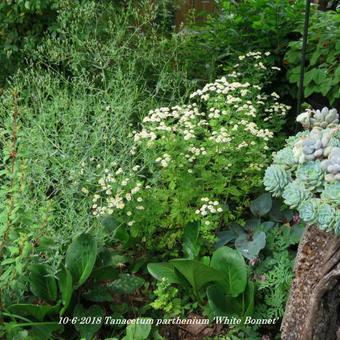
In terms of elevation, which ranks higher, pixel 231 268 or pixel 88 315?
pixel 231 268

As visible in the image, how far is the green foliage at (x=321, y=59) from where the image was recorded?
3.56 metres

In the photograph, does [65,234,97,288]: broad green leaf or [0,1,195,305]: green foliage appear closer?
[0,1,195,305]: green foliage

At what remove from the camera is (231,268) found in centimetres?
265

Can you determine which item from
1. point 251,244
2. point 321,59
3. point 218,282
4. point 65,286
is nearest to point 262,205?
point 251,244

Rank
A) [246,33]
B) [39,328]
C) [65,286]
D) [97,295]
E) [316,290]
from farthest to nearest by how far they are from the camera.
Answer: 1. [246,33]
2. [97,295]
3. [65,286]
4. [39,328]
5. [316,290]

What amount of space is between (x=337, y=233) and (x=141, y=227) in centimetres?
115

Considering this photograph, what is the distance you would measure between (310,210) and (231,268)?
697 millimetres

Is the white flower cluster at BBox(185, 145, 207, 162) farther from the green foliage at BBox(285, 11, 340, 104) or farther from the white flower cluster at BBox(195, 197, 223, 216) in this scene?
the green foliage at BBox(285, 11, 340, 104)

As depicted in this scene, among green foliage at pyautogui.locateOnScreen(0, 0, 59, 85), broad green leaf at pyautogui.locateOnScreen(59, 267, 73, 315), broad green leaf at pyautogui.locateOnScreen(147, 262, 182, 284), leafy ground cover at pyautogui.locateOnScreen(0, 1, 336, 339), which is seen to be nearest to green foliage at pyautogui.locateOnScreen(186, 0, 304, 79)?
leafy ground cover at pyautogui.locateOnScreen(0, 1, 336, 339)

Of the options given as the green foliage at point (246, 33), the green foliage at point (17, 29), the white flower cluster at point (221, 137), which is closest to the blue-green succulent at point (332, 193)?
the white flower cluster at point (221, 137)

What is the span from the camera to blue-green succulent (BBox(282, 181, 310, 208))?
2.13m

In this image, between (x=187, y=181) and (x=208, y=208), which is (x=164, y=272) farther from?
(x=187, y=181)

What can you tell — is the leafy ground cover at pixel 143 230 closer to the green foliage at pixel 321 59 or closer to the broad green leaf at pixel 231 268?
the broad green leaf at pixel 231 268

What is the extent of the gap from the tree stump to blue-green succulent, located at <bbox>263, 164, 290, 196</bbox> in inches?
7.9
